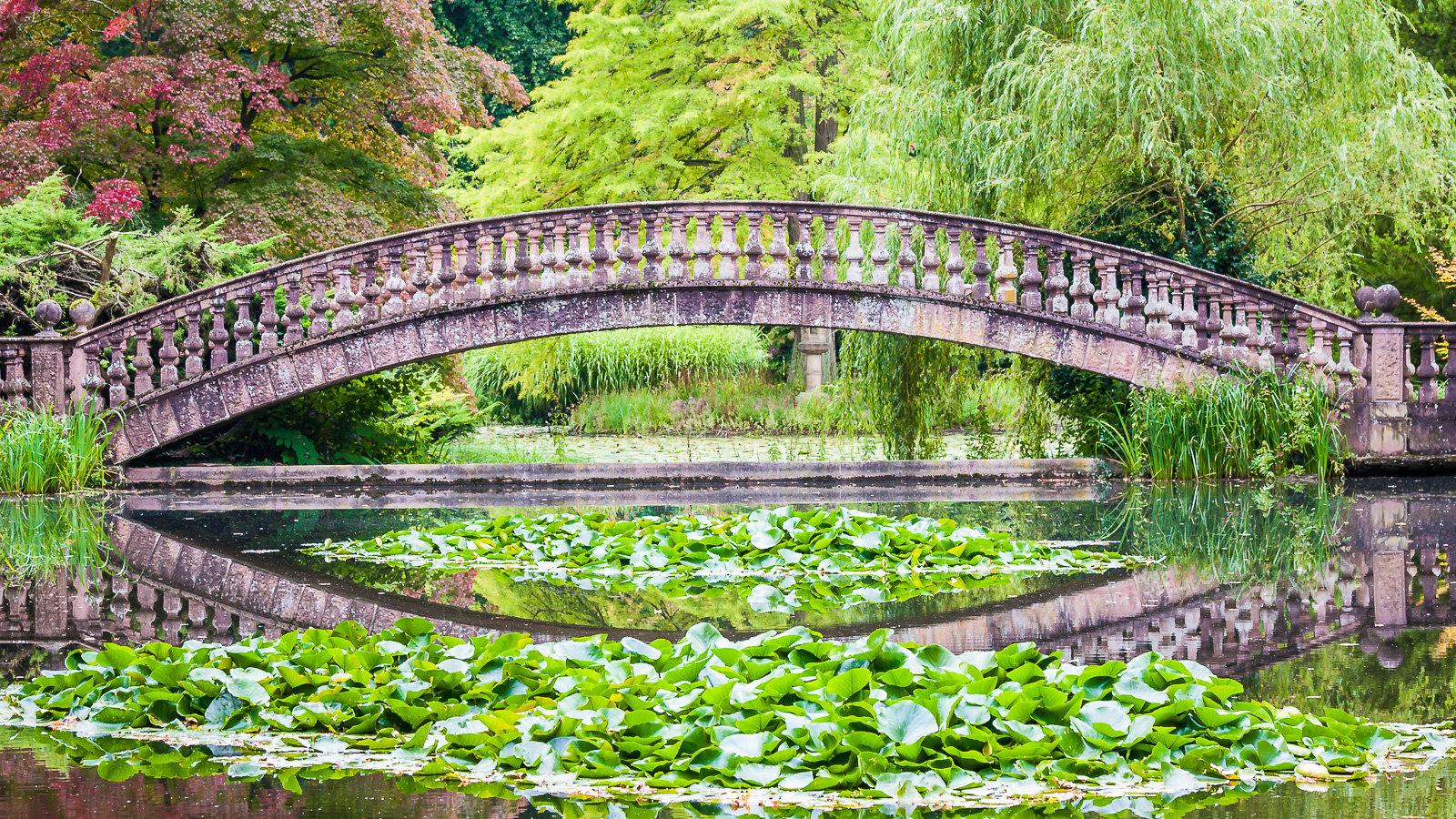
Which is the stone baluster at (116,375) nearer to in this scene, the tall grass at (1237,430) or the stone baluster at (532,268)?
the stone baluster at (532,268)

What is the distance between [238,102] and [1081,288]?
8667 mm

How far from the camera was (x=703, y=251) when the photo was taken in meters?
12.9

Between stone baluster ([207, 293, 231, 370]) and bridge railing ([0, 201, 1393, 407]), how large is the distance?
0.01 m

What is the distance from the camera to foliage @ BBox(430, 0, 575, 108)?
32656mm

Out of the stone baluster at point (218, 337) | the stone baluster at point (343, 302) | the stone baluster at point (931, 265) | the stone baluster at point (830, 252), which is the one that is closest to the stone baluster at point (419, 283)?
the stone baluster at point (343, 302)

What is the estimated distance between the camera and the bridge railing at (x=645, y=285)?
12.2 meters

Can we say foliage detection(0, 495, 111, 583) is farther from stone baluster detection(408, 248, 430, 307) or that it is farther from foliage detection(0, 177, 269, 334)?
stone baluster detection(408, 248, 430, 307)

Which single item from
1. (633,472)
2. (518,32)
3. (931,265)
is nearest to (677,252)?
(633,472)

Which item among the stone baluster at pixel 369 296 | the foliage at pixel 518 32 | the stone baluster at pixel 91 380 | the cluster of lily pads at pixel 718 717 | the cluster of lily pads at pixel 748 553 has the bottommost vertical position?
the cluster of lily pads at pixel 718 717

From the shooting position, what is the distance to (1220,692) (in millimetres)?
3840

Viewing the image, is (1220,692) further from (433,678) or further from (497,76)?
(497,76)

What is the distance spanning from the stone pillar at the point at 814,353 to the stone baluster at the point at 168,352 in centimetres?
1096

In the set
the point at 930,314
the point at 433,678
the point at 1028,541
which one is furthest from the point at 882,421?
the point at 433,678

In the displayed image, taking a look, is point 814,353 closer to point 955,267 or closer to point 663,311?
point 663,311
